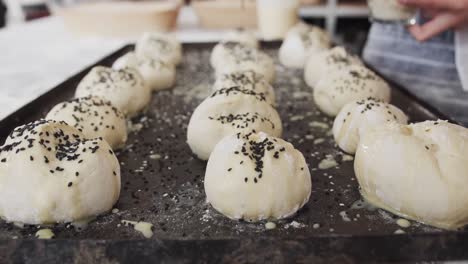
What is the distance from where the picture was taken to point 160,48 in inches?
114

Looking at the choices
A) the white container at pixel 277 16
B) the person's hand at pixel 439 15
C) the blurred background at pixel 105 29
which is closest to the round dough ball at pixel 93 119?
the blurred background at pixel 105 29

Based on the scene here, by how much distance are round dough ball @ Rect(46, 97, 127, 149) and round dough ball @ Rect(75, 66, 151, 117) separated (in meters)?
0.23

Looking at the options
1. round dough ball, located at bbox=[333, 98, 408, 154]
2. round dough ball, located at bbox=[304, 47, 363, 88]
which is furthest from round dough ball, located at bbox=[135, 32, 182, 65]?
round dough ball, located at bbox=[333, 98, 408, 154]

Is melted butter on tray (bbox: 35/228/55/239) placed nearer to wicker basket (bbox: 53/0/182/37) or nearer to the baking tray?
the baking tray

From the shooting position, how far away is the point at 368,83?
6.85ft

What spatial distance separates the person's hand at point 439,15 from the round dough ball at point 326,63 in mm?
374

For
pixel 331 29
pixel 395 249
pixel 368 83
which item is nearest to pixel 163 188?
pixel 395 249

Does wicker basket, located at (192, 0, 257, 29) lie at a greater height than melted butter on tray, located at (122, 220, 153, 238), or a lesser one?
greater

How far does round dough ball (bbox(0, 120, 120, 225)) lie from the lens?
1237 millimetres

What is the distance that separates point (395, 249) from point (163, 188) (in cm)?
78

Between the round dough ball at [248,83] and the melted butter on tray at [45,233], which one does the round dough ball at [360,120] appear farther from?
the melted butter on tray at [45,233]

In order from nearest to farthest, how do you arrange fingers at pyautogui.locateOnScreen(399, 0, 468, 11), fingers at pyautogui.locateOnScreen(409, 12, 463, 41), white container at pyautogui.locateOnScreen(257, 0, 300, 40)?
1. fingers at pyautogui.locateOnScreen(399, 0, 468, 11)
2. fingers at pyautogui.locateOnScreen(409, 12, 463, 41)
3. white container at pyautogui.locateOnScreen(257, 0, 300, 40)

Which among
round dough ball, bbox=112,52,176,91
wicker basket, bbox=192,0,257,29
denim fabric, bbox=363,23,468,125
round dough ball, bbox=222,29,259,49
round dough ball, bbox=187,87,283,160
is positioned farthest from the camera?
wicker basket, bbox=192,0,257,29

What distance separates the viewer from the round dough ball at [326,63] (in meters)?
2.44
